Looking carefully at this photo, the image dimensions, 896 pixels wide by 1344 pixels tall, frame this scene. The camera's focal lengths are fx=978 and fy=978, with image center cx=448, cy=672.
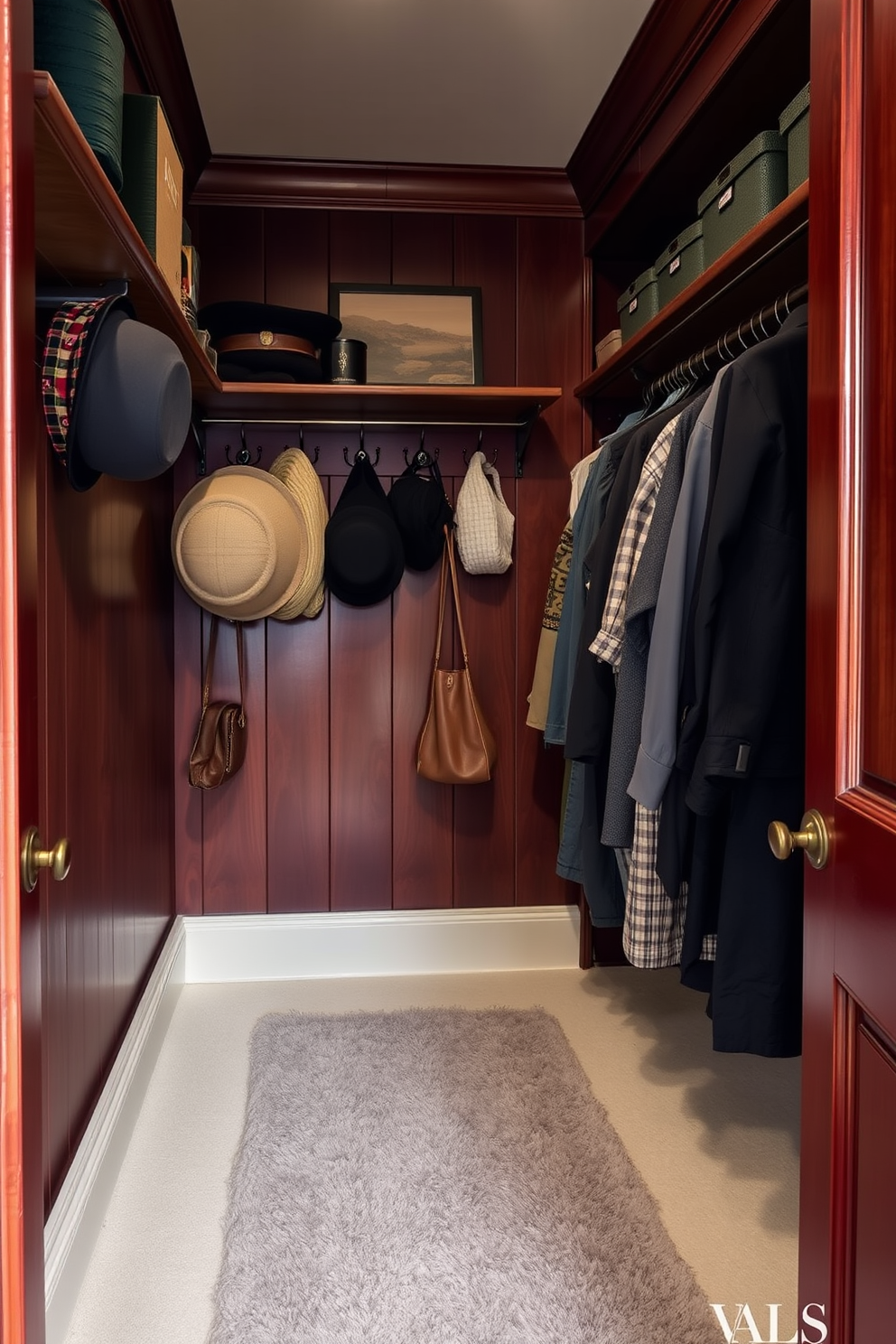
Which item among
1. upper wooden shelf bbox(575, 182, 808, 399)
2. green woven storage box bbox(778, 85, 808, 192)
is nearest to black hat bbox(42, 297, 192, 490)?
upper wooden shelf bbox(575, 182, 808, 399)

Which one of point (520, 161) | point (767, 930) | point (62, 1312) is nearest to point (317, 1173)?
point (62, 1312)

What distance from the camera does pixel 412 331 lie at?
287 centimetres

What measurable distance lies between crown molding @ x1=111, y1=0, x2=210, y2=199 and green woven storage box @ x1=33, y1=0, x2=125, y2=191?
0.63 meters

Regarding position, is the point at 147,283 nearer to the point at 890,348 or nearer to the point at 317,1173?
the point at 890,348

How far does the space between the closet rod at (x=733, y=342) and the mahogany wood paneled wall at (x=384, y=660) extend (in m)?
0.65

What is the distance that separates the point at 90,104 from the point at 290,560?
4.27ft

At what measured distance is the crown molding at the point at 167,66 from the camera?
1.97 metres

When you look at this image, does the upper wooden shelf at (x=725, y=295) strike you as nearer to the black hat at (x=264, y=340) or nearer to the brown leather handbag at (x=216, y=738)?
the black hat at (x=264, y=340)

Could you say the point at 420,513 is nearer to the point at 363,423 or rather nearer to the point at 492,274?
the point at 363,423

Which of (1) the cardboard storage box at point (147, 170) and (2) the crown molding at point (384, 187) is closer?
(1) the cardboard storage box at point (147, 170)

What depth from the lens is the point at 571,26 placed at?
219 cm

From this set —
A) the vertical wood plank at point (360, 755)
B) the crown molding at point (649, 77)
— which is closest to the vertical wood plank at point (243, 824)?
the vertical wood plank at point (360, 755)

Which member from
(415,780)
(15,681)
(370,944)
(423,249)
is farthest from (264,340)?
(15,681)
